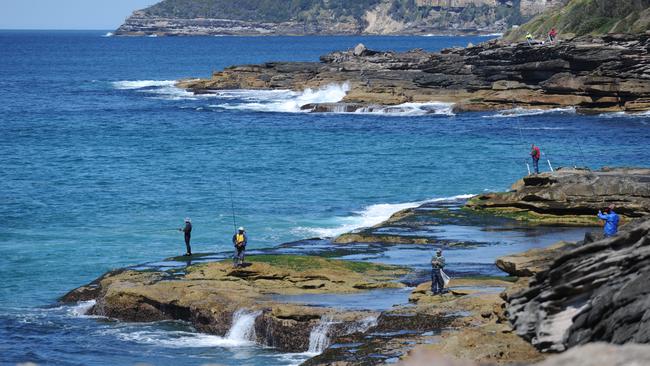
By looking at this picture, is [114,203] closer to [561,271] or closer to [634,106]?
[561,271]

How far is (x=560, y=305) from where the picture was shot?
17.9m

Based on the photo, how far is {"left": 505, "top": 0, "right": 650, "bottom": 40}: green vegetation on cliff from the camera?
303 ft

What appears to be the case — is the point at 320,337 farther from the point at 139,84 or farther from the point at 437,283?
the point at 139,84

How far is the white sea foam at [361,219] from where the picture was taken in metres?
41.9

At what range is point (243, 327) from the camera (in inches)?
1041

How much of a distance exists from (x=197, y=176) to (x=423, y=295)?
113 ft

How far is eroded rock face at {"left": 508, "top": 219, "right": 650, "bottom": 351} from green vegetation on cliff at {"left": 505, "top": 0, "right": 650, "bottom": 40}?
71630 millimetres

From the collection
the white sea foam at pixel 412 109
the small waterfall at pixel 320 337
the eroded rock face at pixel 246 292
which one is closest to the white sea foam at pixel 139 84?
the white sea foam at pixel 412 109

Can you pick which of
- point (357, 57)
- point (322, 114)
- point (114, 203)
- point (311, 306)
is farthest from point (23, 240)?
point (357, 57)

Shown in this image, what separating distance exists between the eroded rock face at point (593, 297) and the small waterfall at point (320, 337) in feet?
21.6

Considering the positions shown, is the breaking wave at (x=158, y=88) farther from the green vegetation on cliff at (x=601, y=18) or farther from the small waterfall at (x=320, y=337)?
the small waterfall at (x=320, y=337)

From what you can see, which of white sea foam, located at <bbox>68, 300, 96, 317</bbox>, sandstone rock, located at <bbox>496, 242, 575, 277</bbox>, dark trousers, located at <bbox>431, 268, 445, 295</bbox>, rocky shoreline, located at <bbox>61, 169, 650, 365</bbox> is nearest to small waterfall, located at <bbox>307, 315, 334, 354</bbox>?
rocky shoreline, located at <bbox>61, 169, 650, 365</bbox>

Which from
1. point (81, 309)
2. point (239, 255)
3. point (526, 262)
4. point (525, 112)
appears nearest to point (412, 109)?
point (525, 112)

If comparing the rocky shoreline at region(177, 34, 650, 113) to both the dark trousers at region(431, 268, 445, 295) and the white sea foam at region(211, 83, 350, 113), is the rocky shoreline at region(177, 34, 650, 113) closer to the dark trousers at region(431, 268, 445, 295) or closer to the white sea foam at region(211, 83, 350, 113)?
the white sea foam at region(211, 83, 350, 113)
